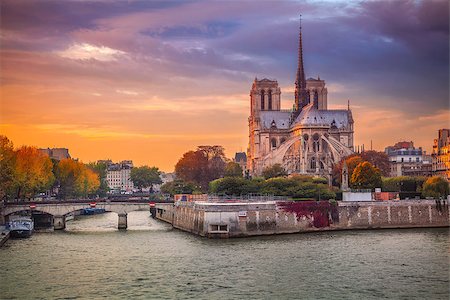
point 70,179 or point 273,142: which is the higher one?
point 273,142

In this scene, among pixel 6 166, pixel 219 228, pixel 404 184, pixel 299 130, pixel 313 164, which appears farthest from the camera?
pixel 299 130

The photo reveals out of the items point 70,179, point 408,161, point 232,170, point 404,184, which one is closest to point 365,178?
point 404,184

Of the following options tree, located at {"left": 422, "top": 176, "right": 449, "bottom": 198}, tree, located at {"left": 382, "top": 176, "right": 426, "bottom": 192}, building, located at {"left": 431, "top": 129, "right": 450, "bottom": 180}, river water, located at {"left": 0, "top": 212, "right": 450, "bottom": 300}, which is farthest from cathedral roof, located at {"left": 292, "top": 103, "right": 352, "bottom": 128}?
river water, located at {"left": 0, "top": 212, "right": 450, "bottom": 300}

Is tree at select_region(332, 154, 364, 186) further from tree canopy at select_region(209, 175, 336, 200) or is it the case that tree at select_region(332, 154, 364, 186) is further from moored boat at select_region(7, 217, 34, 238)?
moored boat at select_region(7, 217, 34, 238)

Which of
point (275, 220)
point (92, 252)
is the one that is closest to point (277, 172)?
point (275, 220)

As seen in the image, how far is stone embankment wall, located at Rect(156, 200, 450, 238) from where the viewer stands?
7362cm

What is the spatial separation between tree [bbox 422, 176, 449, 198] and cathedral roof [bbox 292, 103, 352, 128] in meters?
60.9

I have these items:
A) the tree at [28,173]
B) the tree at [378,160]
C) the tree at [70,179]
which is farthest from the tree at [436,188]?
the tree at [70,179]

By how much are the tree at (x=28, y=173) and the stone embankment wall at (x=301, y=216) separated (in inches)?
833

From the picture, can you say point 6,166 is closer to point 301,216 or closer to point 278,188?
point 278,188

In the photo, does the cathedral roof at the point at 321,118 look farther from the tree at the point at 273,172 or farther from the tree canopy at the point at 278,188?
the tree canopy at the point at 278,188

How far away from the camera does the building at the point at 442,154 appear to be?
13862cm

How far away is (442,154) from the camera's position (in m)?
142

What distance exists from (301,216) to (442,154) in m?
70.9
